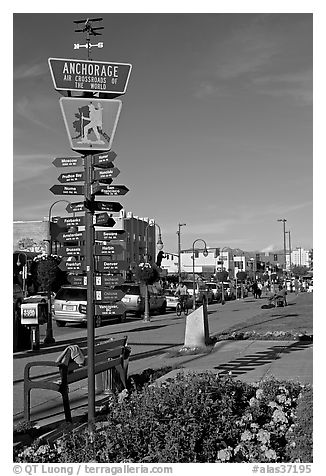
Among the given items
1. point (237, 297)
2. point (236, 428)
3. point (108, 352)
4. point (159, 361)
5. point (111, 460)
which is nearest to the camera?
point (111, 460)

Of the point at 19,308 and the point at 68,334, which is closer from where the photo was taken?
the point at 19,308

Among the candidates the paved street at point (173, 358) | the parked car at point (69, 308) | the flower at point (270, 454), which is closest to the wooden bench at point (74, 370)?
the paved street at point (173, 358)

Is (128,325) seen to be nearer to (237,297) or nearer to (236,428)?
(236,428)

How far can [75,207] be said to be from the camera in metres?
5.59

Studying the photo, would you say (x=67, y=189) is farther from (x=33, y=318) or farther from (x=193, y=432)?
(x=33, y=318)

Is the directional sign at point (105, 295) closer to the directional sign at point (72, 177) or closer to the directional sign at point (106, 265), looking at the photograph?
the directional sign at point (106, 265)

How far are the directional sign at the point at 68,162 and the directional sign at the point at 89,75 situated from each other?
641 millimetres

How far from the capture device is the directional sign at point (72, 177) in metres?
5.45

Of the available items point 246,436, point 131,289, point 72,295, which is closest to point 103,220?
point 246,436

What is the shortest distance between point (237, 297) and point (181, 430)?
4596 centimetres

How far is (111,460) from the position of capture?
446cm

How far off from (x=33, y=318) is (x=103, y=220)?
28.0 feet
